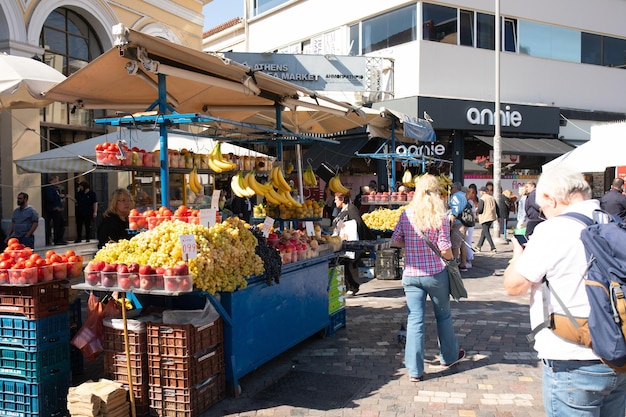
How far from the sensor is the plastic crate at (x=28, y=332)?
4.64m

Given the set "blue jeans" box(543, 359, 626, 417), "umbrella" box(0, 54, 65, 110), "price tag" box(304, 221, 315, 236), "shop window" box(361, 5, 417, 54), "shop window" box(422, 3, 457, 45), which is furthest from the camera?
"shop window" box(361, 5, 417, 54)

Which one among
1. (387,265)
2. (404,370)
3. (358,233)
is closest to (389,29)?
(387,265)

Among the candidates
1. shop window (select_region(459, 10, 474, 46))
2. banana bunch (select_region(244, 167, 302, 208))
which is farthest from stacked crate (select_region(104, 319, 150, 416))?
shop window (select_region(459, 10, 474, 46))

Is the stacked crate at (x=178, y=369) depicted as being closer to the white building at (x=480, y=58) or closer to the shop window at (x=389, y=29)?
the white building at (x=480, y=58)

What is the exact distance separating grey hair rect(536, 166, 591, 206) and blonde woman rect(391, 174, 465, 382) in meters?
2.43

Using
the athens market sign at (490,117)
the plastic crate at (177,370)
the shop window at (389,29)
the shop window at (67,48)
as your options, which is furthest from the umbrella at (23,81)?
the athens market sign at (490,117)

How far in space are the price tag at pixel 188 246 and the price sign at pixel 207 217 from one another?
623mm

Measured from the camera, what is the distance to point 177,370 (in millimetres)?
4664

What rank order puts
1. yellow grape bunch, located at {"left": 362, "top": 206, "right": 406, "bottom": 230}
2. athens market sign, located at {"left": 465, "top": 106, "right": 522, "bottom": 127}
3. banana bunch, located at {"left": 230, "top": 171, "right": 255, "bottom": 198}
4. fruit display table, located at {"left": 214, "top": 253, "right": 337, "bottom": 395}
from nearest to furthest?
fruit display table, located at {"left": 214, "top": 253, "right": 337, "bottom": 395}, banana bunch, located at {"left": 230, "top": 171, "right": 255, "bottom": 198}, yellow grape bunch, located at {"left": 362, "top": 206, "right": 406, "bottom": 230}, athens market sign, located at {"left": 465, "top": 106, "right": 522, "bottom": 127}

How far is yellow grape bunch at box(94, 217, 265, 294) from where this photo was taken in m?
4.71

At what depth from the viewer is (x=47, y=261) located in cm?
503

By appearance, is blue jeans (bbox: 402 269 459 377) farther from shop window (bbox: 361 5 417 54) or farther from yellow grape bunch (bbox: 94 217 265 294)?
shop window (bbox: 361 5 417 54)

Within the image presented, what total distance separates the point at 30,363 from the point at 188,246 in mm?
1630

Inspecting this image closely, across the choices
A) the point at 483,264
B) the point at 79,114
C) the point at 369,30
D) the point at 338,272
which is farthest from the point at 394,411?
the point at 369,30
